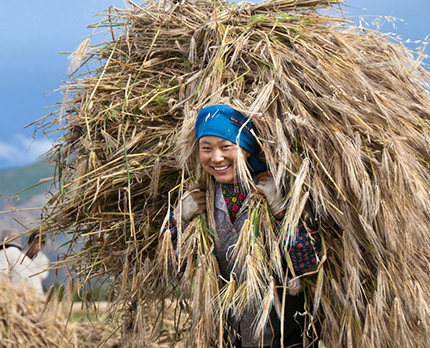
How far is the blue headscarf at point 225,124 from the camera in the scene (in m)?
1.41

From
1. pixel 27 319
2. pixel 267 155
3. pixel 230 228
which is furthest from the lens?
pixel 27 319

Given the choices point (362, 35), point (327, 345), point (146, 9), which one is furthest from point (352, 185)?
point (146, 9)

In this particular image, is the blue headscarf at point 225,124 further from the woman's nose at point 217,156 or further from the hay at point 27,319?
the hay at point 27,319

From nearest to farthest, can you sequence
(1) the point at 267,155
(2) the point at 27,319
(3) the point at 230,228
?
1. (1) the point at 267,155
2. (3) the point at 230,228
3. (2) the point at 27,319

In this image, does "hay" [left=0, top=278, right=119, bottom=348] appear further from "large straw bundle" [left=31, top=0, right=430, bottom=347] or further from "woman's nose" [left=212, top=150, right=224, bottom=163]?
"woman's nose" [left=212, top=150, right=224, bottom=163]

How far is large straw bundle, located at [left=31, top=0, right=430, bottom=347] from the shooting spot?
1363 mm

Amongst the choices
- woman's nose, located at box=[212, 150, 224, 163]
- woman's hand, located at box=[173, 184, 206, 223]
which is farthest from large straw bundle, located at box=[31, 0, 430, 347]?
woman's nose, located at box=[212, 150, 224, 163]

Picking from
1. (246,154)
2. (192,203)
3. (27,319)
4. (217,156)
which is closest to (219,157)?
(217,156)

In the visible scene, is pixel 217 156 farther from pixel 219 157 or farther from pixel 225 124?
pixel 225 124

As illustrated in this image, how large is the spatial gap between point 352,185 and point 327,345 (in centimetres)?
64

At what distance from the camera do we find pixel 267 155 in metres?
1.40

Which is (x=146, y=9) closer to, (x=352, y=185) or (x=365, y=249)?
(x=352, y=185)

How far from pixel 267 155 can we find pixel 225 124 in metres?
0.19

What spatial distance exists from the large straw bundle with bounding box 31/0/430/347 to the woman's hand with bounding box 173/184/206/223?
4cm
